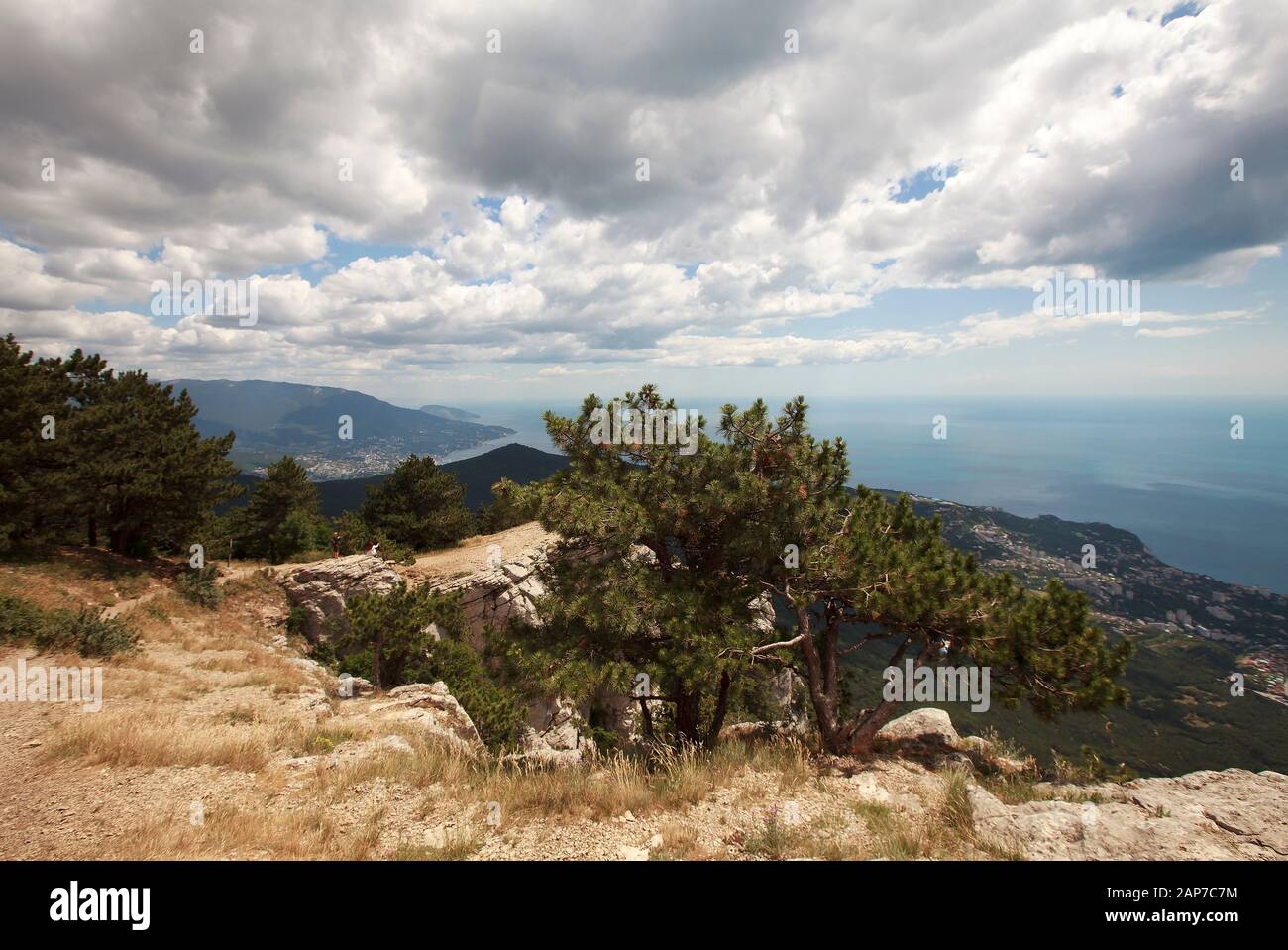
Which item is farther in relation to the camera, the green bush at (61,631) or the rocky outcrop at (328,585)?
the rocky outcrop at (328,585)

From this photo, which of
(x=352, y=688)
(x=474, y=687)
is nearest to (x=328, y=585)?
(x=474, y=687)

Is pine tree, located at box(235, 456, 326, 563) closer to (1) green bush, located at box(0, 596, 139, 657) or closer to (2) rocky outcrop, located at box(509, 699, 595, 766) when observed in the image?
(1) green bush, located at box(0, 596, 139, 657)

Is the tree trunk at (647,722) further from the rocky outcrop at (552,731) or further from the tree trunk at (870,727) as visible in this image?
the tree trunk at (870,727)

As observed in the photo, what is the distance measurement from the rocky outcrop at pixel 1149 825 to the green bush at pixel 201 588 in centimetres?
2859

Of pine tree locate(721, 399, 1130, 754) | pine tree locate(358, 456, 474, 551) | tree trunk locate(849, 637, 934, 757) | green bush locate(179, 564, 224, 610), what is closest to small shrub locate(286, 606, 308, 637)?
green bush locate(179, 564, 224, 610)

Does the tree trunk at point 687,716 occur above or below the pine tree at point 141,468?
below

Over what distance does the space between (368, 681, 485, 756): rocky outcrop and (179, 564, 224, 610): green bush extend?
1332cm

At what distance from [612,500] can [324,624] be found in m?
20.7

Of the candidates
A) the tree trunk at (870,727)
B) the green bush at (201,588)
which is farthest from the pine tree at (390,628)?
the tree trunk at (870,727)

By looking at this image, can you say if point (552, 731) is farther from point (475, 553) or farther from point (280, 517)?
point (280, 517)

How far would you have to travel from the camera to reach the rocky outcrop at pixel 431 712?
1151 centimetres
